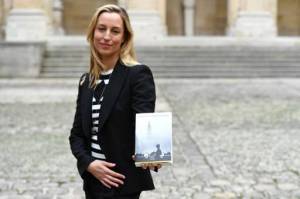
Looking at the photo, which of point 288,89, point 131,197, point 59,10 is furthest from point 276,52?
point 131,197

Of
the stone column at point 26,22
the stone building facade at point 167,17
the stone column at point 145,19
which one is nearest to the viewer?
the stone column at point 26,22

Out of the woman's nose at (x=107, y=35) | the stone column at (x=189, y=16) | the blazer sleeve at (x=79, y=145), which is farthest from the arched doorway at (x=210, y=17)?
the woman's nose at (x=107, y=35)

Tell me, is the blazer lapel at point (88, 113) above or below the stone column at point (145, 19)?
above

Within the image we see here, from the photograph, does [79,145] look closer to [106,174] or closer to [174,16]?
[106,174]

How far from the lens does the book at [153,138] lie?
234 centimetres

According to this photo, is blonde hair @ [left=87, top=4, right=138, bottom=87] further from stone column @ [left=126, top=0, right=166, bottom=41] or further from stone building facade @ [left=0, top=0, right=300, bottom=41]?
stone column @ [left=126, top=0, right=166, bottom=41]

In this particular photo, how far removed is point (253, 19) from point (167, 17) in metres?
6.05

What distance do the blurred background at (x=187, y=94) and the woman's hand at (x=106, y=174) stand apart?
2.71 meters

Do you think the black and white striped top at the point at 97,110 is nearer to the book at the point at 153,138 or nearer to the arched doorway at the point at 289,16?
the book at the point at 153,138

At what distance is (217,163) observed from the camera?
21.1 ft

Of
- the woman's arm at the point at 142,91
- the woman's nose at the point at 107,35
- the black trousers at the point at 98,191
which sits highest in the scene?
the woman's nose at the point at 107,35

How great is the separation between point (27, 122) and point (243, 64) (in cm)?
933

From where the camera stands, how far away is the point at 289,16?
26250 mm

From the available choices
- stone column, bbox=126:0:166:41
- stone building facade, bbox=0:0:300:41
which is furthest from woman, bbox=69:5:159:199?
stone column, bbox=126:0:166:41
